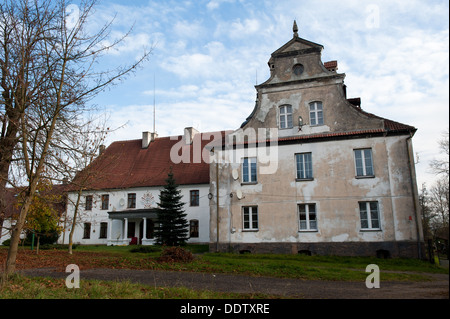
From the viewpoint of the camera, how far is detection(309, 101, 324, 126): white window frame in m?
21.2

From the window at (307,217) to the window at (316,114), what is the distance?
5110 mm

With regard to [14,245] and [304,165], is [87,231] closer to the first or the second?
[304,165]

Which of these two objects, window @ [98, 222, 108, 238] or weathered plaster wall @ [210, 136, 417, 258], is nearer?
weathered plaster wall @ [210, 136, 417, 258]

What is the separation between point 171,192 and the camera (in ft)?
92.7

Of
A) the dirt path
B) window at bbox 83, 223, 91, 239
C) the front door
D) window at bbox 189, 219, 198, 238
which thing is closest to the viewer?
the dirt path

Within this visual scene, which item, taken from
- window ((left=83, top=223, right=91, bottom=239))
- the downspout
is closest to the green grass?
the downspout

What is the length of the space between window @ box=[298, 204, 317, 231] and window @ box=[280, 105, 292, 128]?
5121mm

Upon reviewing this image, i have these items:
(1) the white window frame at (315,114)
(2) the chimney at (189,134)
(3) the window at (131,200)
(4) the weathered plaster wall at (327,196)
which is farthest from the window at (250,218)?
(2) the chimney at (189,134)

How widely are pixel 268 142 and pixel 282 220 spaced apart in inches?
191

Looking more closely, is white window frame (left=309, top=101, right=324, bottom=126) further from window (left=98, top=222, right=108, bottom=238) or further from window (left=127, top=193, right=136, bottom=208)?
window (left=98, top=222, right=108, bottom=238)

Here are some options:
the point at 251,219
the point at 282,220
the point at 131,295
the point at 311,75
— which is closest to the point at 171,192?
the point at 251,219

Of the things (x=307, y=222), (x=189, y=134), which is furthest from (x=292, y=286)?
(x=189, y=134)

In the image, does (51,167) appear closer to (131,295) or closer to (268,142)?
(131,295)

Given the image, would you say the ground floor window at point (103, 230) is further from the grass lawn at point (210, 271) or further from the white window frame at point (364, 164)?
the white window frame at point (364, 164)
